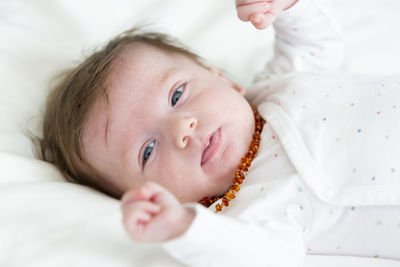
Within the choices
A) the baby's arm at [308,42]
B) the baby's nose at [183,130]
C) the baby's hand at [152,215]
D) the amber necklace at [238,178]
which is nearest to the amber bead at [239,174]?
the amber necklace at [238,178]

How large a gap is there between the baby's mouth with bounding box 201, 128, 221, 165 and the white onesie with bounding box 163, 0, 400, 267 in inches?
3.8

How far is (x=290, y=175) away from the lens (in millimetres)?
1009

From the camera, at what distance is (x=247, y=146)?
1.11 meters

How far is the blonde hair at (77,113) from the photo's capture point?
3.72ft

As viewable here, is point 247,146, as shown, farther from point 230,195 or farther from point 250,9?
point 250,9

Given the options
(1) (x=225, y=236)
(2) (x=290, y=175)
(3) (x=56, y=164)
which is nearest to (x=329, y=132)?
(2) (x=290, y=175)

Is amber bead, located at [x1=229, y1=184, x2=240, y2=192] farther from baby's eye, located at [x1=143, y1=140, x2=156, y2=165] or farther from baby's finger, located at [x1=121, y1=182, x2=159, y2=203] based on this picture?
baby's finger, located at [x1=121, y1=182, x2=159, y2=203]

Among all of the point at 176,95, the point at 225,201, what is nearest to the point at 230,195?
the point at 225,201

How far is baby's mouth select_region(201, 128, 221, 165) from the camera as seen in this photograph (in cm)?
105

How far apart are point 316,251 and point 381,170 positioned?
221mm

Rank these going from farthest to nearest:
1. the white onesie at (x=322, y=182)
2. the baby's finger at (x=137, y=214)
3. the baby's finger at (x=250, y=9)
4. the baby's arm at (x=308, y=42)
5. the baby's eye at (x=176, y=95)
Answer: the baby's arm at (x=308, y=42)
the baby's eye at (x=176, y=95)
the baby's finger at (x=250, y=9)
the white onesie at (x=322, y=182)
the baby's finger at (x=137, y=214)

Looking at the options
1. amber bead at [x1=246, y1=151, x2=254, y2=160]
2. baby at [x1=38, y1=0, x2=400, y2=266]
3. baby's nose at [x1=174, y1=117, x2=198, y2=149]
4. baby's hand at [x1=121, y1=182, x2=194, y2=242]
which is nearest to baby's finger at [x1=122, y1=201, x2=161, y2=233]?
baby's hand at [x1=121, y1=182, x2=194, y2=242]

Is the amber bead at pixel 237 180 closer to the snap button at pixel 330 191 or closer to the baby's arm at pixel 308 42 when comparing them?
the snap button at pixel 330 191

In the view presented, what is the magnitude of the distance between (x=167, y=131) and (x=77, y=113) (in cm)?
25
